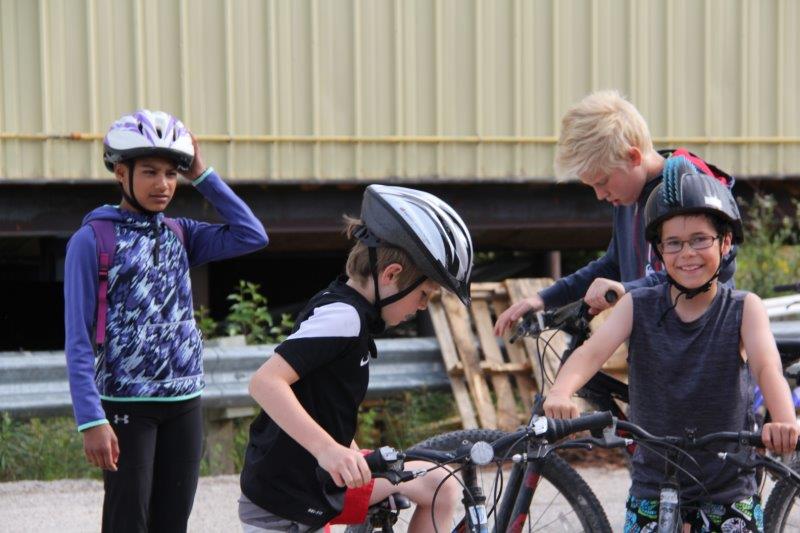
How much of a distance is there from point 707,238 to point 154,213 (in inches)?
71.8

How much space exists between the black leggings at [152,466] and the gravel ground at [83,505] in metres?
1.93

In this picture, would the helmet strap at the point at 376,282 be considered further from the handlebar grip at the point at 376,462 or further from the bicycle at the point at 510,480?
the handlebar grip at the point at 376,462

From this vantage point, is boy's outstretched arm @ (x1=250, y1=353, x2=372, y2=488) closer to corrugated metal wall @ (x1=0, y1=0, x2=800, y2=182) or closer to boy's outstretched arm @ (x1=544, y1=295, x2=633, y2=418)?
boy's outstretched arm @ (x1=544, y1=295, x2=633, y2=418)

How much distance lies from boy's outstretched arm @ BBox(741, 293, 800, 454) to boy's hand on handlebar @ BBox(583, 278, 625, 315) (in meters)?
0.63

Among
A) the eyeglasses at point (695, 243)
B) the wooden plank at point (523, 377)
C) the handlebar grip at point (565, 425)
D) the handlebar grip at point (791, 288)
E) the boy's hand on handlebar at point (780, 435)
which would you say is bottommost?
the wooden plank at point (523, 377)

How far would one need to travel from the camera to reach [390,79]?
9938mm

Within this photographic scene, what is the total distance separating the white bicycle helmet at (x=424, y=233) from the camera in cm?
359

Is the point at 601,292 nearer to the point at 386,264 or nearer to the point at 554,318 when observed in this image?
the point at 554,318

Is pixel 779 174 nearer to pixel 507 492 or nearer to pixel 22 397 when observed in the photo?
pixel 22 397

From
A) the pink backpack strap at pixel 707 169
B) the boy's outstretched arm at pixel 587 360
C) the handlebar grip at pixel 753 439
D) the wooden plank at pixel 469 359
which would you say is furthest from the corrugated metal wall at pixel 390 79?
the handlebar grip at pixel 753 439

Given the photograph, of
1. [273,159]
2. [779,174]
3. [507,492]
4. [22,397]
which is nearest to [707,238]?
[507,492]

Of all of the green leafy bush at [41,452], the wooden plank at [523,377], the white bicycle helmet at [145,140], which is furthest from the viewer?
the wooden plank at [523,377]

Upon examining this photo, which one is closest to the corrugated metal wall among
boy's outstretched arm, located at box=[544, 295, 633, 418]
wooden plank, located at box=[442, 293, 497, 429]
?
wooden plank, located at box=[442, 293, 497, 429]

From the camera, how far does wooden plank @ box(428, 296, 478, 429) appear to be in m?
7.76
